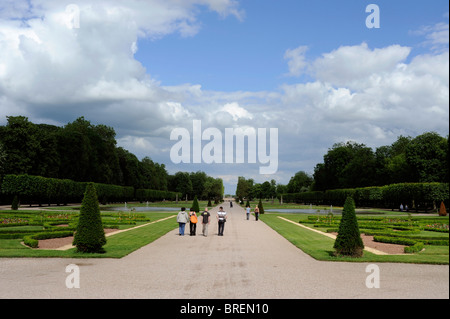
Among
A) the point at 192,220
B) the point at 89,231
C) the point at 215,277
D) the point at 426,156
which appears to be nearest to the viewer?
the point at 215,277

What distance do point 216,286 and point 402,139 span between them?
99.7 meters

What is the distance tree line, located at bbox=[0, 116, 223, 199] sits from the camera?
56781 millimetres

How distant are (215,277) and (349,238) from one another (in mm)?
5760

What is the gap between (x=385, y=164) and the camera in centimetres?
8800

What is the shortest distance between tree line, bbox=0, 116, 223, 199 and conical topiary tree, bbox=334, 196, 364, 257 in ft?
163

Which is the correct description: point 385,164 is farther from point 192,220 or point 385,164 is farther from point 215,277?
point 215,277

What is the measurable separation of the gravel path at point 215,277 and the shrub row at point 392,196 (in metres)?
20.5

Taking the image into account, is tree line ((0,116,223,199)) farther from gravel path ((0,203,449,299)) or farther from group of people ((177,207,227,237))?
gravel path ((0,203,449,299))

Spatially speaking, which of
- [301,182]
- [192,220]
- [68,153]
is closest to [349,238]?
[192,220]

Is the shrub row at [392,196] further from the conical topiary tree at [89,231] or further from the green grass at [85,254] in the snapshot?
the conical topiary tree at [89,231]

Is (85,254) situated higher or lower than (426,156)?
lower

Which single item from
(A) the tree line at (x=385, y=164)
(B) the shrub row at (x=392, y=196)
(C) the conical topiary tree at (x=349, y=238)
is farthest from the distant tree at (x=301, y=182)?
(C) the conical topiary tree at (x=349, y=238)

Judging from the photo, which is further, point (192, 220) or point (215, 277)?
point (192, 220)
